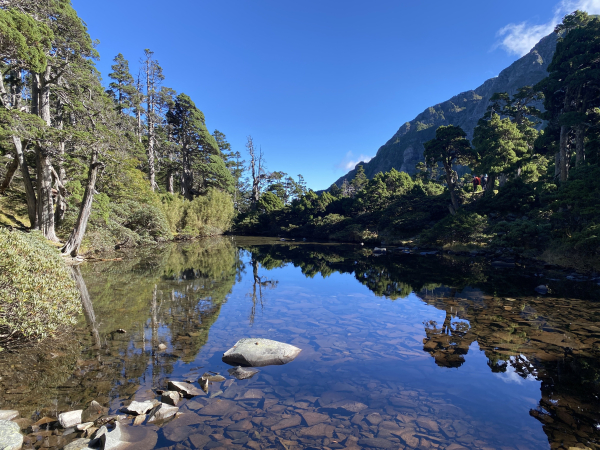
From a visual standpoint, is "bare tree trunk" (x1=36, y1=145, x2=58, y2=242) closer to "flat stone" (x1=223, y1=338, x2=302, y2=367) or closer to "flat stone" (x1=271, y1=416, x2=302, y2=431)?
"flat stone" (x1=223, y1=338, x2=302, y2=367)

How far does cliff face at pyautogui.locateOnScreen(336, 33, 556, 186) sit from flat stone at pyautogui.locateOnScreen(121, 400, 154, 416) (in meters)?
125

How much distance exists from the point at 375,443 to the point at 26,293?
5516 millimetres

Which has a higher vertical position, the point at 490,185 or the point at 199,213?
the point at 490,185

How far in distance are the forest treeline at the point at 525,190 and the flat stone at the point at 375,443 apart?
1358cm

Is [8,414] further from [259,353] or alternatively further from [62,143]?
[62,143]

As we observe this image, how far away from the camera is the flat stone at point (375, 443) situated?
349 cm

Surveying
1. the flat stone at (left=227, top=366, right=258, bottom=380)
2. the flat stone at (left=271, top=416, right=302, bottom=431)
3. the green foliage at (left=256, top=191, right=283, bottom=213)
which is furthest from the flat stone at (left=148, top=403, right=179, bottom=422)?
the green foliage at (left=256, top=191, right=283, bottom=213)

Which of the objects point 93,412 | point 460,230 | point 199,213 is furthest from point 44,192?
point 460,230

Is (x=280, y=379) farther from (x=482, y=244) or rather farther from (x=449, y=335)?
(x=482, y=244)

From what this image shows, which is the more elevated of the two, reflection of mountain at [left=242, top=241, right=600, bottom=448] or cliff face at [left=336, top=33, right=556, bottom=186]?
cliff face at [left=336, top=33, right=556, bottom=186]

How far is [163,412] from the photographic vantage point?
382 centimetres

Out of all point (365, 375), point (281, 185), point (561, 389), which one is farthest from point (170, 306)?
point (281, 185)

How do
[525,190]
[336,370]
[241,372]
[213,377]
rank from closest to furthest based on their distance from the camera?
[213,377], [241,372], [336,370], [525,190]

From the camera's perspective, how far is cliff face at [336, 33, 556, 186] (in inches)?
4843
